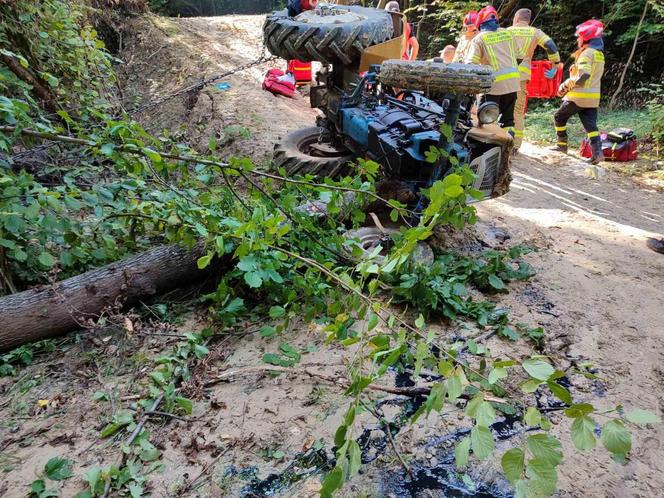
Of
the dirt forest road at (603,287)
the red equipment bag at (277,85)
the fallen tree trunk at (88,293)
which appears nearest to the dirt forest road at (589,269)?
the dirt forest road at (603,287)

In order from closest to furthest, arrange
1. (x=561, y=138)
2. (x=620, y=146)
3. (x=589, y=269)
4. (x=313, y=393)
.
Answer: (x=313, y=393), (x=589, y=269), (x=620, y=146), (x=561, y=138)

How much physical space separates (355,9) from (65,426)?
4.73 metres

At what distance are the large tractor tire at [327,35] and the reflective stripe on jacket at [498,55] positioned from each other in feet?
6.92

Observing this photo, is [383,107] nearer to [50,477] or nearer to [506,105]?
[506,105]

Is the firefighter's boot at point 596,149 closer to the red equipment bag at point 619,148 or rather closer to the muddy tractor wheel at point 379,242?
the red equipment bag at point 619,148

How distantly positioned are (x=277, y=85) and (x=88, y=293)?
6293 mm

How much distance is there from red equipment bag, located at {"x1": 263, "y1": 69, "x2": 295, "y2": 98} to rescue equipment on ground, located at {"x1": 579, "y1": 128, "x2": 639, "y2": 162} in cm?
520

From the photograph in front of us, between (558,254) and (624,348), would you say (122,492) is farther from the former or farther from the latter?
(558,254)

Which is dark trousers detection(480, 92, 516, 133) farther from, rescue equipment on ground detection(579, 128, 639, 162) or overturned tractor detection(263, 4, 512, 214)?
overturned tractor detection(263, 4, 512, 214)

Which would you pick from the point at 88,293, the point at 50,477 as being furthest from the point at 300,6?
the point at 50,477

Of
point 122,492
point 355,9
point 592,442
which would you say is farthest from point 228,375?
point 355,9

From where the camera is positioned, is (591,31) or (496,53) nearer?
(496,53)

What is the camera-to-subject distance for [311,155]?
5191 millimetres

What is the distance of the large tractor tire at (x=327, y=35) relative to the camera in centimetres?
406
